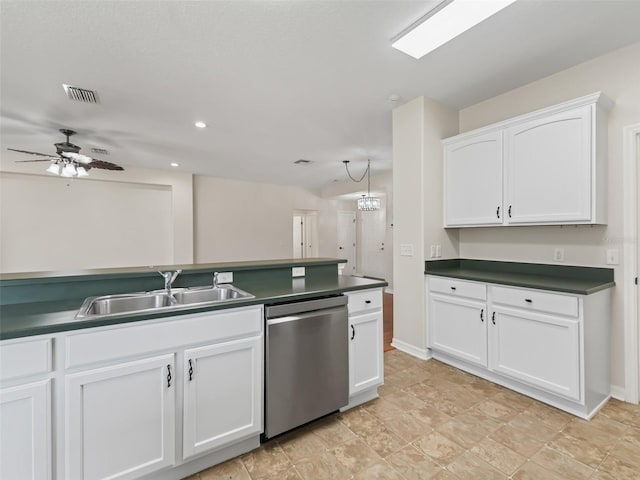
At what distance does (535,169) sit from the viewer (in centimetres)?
242

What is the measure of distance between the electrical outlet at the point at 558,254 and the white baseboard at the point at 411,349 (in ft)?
4.83

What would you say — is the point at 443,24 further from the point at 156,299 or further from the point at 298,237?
the point at 298,237

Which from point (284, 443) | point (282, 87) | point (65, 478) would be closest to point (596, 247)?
point (284, 443)

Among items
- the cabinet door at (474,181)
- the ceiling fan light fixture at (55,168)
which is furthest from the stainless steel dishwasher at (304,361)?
the ceiling fan light fixture at (55,168)

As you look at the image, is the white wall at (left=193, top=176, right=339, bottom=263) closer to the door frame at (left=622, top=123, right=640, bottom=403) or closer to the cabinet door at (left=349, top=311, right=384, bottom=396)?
the cabinet door at (left=349, top=311, right=384, bottom=396)

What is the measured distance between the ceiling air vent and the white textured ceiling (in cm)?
10

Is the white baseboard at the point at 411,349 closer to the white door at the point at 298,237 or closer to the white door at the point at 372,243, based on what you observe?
the white door at the point at 372,243

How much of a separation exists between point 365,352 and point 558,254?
1999mm

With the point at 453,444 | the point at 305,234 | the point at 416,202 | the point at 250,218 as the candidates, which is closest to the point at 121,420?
the point at 453,444

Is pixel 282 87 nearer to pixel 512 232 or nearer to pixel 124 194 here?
pixel 512 232

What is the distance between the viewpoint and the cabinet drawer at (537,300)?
1.98 m

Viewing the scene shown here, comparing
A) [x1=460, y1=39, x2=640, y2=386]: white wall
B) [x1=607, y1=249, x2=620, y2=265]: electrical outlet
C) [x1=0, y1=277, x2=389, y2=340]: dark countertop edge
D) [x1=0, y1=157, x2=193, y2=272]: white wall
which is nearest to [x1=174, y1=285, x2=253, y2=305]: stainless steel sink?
[x1=0, y1=277, x2=389, y2=340]: dark countertop edge

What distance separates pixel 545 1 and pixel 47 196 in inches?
285

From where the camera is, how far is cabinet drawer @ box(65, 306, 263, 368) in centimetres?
125
